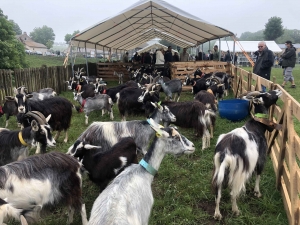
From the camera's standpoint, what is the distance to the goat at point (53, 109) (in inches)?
224

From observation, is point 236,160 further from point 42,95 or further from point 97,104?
point 42,95

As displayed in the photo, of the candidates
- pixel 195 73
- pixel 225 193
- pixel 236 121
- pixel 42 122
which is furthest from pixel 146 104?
pixel 195 73

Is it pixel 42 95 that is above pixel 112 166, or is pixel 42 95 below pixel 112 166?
above

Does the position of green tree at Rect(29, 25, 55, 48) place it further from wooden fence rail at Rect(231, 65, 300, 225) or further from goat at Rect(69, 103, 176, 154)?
wooden fence rail at Rect(231, 65, 300, 225)

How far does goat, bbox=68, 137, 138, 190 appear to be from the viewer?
10.9 ft

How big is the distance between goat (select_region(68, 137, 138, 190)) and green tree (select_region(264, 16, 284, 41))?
8167 centimetres

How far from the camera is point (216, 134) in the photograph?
602cm

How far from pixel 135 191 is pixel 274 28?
273 ft

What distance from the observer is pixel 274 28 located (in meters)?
73.1

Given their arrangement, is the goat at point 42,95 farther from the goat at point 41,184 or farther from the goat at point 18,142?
the goat at point 41,184

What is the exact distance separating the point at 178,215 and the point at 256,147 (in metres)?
1.32

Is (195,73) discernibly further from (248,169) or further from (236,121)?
(248,169)

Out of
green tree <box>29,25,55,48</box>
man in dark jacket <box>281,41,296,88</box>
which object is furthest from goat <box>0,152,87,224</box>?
green tree <box>29,25,55,48</box>

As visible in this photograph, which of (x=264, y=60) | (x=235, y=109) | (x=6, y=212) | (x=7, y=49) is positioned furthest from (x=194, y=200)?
(x=7, y=49)
